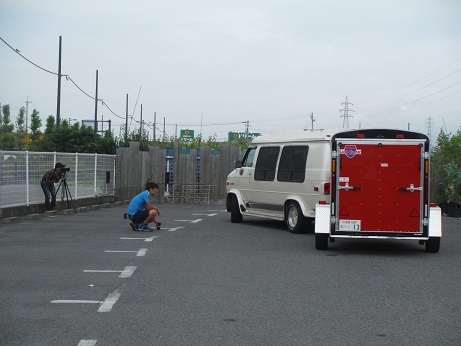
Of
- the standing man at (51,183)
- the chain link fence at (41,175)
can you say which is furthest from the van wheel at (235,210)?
the chain link fence at (41,175)

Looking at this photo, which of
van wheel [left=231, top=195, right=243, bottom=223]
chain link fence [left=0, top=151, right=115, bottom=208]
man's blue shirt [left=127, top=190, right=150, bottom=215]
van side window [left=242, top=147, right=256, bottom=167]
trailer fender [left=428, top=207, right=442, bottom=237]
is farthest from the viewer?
Answer: chain link fence [left=0, top=151, right=115, bottom=208]

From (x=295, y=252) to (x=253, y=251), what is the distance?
776 mm

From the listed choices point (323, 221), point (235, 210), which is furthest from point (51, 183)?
point (323, 221)

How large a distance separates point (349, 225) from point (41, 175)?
13.4 metres

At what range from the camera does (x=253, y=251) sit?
14.2 metres

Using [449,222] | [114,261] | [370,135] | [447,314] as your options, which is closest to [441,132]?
[449,222]

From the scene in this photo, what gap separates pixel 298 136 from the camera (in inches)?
734

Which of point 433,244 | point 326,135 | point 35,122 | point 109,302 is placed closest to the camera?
point 109,302

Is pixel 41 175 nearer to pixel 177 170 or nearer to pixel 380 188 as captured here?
pixel 177 170

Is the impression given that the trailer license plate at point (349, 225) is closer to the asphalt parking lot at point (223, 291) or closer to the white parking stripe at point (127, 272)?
the asphalt parking lot at point (223, 291)

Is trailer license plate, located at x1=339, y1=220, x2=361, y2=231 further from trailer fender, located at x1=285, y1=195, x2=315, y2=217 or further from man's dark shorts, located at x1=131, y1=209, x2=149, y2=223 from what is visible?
man's dark shorts, located at x1=131, y1=209, x2=149, y2=223

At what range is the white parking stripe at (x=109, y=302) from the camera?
26.7 feet

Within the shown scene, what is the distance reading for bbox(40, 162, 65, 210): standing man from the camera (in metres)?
24.2

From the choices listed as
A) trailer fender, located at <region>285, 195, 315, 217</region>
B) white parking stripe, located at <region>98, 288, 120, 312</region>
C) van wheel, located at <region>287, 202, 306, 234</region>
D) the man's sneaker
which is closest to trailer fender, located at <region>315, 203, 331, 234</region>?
trailer fender, located at <region>285, 195, 315, 217</region>
